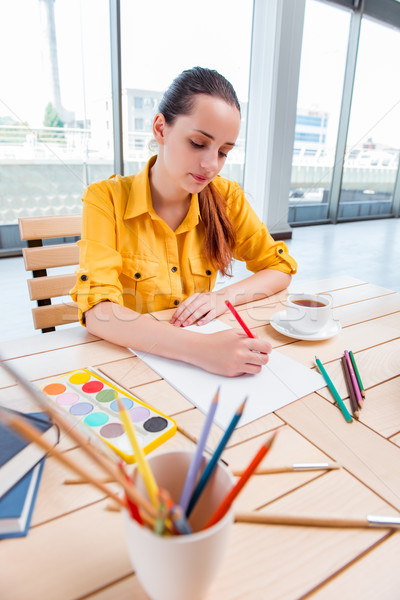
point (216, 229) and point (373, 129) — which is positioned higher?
point (373, 129)

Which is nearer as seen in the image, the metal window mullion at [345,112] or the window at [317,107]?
the window at [317,107]

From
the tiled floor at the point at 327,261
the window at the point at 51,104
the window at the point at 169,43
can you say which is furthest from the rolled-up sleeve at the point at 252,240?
the window at the point at 51,104

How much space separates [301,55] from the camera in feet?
12.4

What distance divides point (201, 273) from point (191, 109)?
1.43 feet

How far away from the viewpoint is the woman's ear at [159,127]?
37.8 inches

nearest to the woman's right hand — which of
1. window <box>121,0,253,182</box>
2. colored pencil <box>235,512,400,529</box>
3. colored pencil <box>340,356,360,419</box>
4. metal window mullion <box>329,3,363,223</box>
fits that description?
colored pencil <box>340,356,360,419</box>

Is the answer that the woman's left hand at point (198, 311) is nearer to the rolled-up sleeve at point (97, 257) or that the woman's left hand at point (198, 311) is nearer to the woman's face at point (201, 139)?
the rolled-up sleeve at point (97, 257)

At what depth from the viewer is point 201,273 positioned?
3.71 feet

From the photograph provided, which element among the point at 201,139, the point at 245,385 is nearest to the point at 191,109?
the point at 201,139

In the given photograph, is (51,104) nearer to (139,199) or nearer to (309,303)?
(139,199)

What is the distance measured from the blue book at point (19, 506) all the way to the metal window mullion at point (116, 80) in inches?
124

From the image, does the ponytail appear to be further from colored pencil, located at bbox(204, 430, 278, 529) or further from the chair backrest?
colored pencil, located at bbox(204, 430, 278, 529)

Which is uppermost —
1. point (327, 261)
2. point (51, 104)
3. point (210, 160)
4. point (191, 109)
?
point (51, 104)

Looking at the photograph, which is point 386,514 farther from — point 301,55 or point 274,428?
point 301,55
